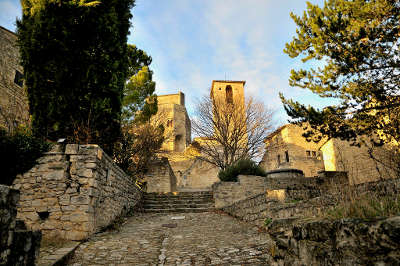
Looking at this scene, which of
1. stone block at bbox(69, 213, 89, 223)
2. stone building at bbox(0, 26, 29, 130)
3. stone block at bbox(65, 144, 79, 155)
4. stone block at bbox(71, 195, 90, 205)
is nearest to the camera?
stone block at bbox(69, 213, 89, 223)

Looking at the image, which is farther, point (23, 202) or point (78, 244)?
point (23, 202)

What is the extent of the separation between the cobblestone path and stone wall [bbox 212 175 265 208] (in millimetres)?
4034

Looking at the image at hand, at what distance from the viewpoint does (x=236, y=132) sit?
15.5 m

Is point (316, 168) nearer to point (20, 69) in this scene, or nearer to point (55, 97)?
point (55, 97)

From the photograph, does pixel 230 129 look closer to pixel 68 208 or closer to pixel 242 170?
pixel 242 170

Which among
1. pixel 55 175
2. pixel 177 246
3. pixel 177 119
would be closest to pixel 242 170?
pixel 177 246

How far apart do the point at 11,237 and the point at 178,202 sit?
8.43 metres

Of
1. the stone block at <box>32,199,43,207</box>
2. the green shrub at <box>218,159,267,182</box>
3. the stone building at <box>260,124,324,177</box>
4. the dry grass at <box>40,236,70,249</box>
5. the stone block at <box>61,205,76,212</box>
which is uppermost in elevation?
the stone building at <box>260,124,324,177</box>

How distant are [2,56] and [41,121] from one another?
899cm

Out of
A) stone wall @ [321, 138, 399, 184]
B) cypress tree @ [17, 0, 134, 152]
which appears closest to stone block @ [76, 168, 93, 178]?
cypress tree @ [17, 0, 134, 152]

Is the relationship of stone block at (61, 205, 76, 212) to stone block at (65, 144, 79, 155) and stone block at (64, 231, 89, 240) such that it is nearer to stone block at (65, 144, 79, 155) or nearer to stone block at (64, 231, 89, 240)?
stone block at (64, 231, 89, 240)

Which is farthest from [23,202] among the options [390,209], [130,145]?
[130,145]

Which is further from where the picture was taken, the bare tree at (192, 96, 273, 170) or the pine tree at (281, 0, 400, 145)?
the bare tree at (192, 96, 273, 170)

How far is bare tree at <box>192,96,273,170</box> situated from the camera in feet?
51.0
